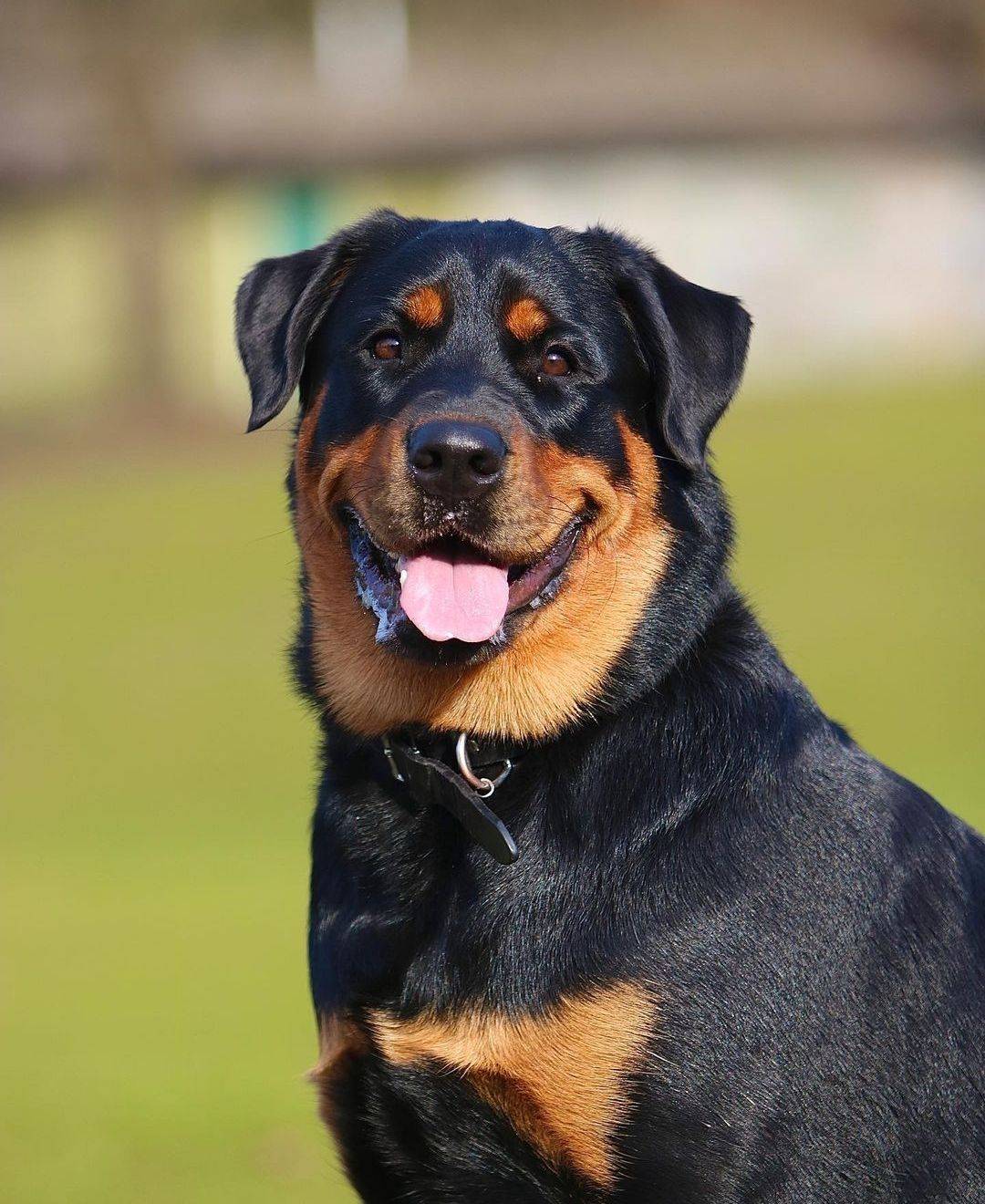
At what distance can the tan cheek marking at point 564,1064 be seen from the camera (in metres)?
3.10

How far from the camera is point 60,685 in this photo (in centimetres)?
1464

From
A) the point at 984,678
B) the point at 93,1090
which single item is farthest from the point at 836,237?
the point at 93,1090

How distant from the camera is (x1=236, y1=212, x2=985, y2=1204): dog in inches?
123

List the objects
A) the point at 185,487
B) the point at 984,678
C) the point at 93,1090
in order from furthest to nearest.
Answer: the point at 185,487, the point at 984,678, the point at 93,1090

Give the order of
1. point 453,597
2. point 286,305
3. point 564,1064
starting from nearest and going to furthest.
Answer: point 564,1064 → point 453,597 → point 286,305

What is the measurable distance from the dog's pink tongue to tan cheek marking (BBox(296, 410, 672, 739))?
104 millimetres

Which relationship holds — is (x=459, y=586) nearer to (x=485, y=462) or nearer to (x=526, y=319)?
(x=485, y=462)

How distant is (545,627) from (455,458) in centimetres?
44

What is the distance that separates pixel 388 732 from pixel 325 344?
989 millimetres

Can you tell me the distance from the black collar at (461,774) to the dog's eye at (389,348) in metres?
0.88

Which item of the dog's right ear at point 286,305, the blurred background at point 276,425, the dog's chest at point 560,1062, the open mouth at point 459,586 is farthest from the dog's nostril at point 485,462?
the dog's chest at point 560,1062

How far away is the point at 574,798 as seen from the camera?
3381 mm

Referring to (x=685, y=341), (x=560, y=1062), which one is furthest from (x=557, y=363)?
(x=560, y=1062)

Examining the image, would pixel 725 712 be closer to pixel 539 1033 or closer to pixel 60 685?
pixel 539 1033
